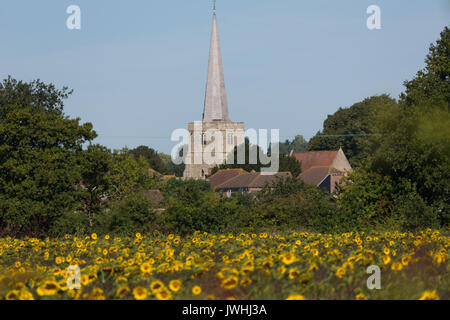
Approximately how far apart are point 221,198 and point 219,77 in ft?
384

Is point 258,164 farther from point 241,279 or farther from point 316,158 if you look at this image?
point 241,279

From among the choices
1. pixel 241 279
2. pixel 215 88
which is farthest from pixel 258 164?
pixel 241 279

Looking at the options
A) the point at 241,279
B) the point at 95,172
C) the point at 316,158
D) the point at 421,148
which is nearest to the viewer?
the point at 241,279

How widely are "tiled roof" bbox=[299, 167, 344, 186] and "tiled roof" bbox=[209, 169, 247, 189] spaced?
11360 mm

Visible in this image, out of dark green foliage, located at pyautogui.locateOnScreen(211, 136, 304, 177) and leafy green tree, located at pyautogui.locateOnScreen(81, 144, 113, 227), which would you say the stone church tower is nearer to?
dark green foliage, located at pyautogui.locateOnScreen(211, 136, 304, 177)

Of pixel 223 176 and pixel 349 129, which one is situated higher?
pixel 349 129

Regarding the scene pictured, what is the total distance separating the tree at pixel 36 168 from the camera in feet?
133

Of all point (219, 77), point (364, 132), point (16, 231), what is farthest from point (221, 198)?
point (219, 77)

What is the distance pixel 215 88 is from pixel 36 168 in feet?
357

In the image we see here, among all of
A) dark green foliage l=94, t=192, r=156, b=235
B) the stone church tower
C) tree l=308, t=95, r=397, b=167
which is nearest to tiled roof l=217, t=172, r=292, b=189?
tree l=308, t=95, r=397, b=167

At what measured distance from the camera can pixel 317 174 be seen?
113750 mm

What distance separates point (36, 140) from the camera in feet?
141

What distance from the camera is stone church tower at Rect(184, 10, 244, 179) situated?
151 meters
